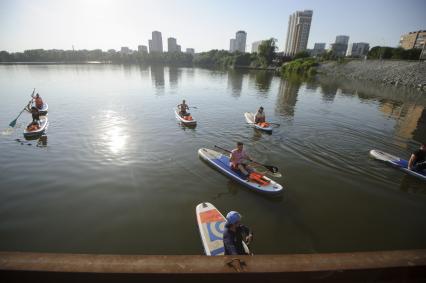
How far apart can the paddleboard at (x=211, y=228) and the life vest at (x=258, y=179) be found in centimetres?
290

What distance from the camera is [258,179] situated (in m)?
11.1

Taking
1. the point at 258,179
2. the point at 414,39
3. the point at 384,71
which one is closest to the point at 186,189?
the point at 258,179

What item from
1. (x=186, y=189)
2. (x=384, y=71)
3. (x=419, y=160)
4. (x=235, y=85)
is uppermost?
(x=384, y=71)

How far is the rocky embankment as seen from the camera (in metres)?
51.5

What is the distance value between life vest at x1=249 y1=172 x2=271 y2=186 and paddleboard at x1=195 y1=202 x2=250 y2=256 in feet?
9.51

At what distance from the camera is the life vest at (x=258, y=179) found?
10938mm

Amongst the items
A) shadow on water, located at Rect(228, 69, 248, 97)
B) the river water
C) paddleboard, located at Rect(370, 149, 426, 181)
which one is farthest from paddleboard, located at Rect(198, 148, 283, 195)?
shadow on water, located at Rect(228, 69, 248, 97)

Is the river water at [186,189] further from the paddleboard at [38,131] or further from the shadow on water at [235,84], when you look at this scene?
the shadow on water at [235,84]

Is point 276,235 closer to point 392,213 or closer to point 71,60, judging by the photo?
point 392,213

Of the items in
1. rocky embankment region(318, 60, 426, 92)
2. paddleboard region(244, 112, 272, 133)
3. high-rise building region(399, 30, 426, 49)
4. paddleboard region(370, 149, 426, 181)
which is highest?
high-rise building region(399, 30, 426, 49)

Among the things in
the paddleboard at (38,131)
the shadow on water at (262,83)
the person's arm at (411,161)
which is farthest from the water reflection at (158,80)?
the person's arm at (411,161)

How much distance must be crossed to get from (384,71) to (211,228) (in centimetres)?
7483

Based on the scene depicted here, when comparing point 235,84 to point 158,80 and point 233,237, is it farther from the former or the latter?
point 233,237

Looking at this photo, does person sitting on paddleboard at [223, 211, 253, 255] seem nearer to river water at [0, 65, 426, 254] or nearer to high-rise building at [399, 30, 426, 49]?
→ river water at [0, 65, 426, 254]
